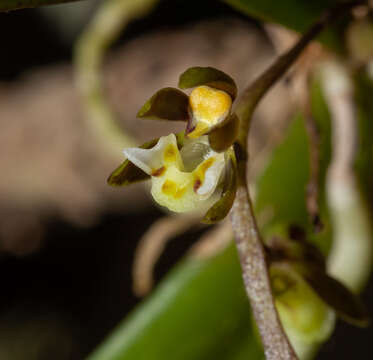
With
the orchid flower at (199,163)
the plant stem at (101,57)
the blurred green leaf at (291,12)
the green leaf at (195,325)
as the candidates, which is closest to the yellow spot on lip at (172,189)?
the orchid flower at (199,163)

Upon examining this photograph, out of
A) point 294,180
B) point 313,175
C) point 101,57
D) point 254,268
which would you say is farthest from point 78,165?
point 254,268

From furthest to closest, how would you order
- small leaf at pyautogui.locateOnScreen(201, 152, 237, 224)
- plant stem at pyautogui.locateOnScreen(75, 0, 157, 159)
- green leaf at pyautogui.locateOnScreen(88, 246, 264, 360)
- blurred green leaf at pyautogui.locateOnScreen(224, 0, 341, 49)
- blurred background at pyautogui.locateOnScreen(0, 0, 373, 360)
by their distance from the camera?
blurred background at pyautogui.locateOnScreen(0, 0, 373, 360) < plant stem at pyautogui.locateOnScreen(75, 0, 157, 159) < green leaf at pyautogui.locateOnScreen(88, 246, 264, 360) < blurred green leaf at pyautogui.locateOnScreen(224, 0, 341, 49) < small leaf at pyautogui.locateOnScreen(201, 152, 237, 224)

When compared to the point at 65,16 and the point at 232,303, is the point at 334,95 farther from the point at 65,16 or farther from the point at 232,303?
the point at 65,16

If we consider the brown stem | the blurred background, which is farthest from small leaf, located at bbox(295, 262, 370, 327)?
the blurred background

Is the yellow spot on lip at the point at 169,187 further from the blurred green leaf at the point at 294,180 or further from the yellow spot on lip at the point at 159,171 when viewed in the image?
the blurred green leaf at the point at 294,180

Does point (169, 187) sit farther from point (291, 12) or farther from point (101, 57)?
point (101, 57)

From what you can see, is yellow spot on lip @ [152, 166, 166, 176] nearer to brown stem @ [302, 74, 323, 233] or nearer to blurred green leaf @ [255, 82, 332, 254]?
brown stem @ [302, 74, 323, 233]
